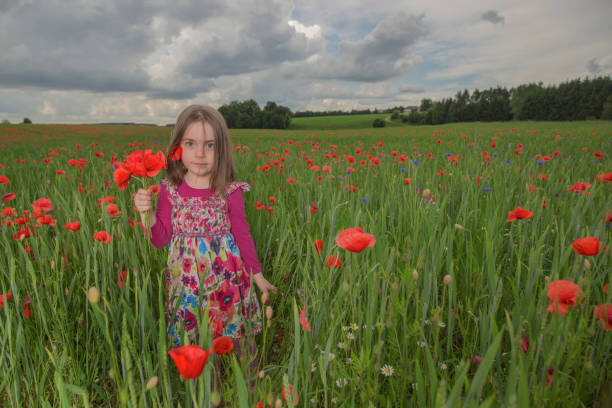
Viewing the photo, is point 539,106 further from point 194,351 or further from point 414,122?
point 194,351

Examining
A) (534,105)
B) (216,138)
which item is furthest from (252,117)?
(534,105)

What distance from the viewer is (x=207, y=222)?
1.82 metres

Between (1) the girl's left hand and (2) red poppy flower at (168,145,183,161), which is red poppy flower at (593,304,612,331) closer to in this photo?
(1) the girl's left hand

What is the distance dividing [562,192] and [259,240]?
8.02 feet

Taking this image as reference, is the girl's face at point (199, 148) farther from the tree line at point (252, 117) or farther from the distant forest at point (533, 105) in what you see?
the distant forest at point (533, 105)

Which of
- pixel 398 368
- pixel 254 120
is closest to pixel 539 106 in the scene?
pixel 254 120

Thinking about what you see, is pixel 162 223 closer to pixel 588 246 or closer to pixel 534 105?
pixel 588 246

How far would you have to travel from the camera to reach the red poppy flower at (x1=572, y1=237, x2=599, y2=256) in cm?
96

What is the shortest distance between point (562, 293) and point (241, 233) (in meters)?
1.42

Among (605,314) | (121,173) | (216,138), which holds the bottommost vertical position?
(605,314)

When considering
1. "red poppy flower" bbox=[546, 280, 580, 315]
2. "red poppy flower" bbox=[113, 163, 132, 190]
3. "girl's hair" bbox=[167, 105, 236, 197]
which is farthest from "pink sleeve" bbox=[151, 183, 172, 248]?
"red poppy flower" bbox=[546, 280, 580, 315]

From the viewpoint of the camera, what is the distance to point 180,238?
1.78 m

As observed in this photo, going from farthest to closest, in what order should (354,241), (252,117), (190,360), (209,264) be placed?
(252,117) → (209,264) → (354,241) → (190,360)

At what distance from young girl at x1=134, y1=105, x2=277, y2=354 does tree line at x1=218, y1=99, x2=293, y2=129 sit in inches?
1578
